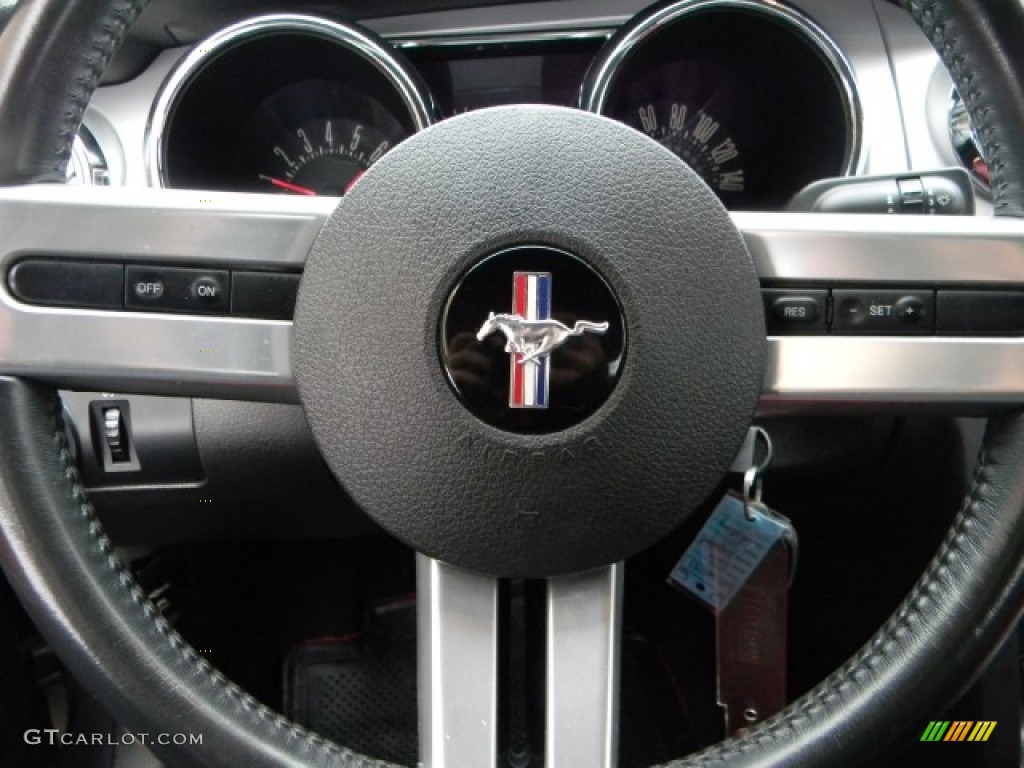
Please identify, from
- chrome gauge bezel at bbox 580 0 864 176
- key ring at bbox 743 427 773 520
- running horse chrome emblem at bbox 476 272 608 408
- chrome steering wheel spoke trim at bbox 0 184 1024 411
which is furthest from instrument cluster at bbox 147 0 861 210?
running horse chrome emblem at bbox 476 272 608 408

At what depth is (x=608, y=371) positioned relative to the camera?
2.07 feet

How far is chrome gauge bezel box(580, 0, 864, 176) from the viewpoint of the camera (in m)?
1.16

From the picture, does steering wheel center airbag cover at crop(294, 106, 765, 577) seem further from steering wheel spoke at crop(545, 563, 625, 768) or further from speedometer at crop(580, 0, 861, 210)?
speedometer at crop(580, 0, 861, 210)

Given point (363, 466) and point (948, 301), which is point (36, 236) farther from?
point (948, 301)

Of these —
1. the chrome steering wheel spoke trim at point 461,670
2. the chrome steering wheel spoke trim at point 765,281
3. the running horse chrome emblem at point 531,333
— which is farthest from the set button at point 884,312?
the chrome steering wheel spoke trim at point 461,670

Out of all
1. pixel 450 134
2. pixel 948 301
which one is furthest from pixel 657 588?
pixel 450 134

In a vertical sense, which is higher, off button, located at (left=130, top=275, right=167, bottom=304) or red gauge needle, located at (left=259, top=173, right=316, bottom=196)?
red gauge needle, located at (left=259, top=173, right=316, bottom=196)

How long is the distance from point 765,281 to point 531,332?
0.59ft

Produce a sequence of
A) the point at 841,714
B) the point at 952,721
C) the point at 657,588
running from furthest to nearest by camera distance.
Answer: the point at 657,588
the point at 952,721
the point at 841,714

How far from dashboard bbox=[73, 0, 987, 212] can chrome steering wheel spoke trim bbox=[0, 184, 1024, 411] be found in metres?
0.49

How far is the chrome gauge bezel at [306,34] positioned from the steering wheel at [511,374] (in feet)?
1.66

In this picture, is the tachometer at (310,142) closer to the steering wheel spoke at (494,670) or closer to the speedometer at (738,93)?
the speedometer at (738,93)

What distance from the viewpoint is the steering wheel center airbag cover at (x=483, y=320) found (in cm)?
63

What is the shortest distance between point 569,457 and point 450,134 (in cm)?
22
